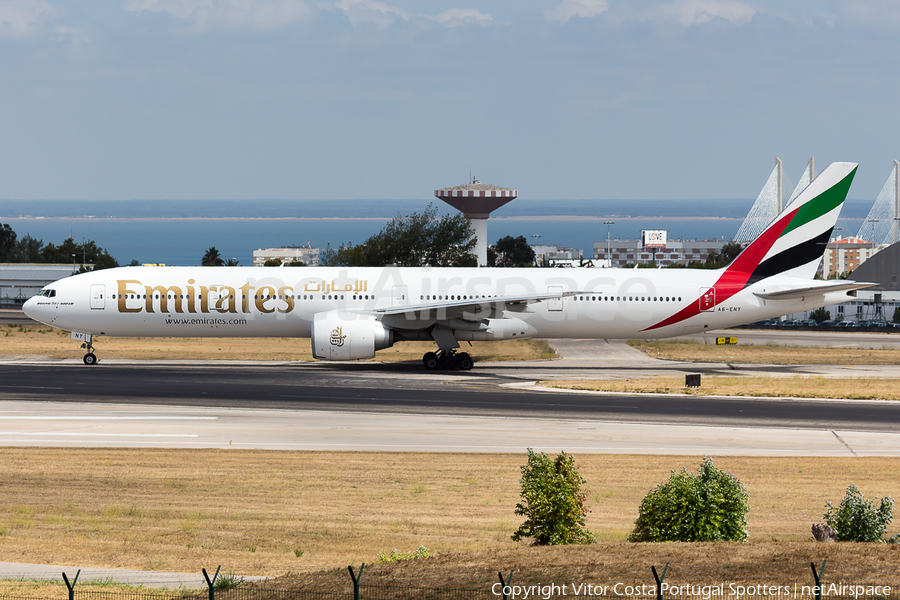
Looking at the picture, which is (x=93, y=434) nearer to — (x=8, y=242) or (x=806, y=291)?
(x=806, y=291)

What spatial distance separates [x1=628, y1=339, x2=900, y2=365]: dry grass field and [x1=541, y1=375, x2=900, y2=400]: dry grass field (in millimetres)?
8989

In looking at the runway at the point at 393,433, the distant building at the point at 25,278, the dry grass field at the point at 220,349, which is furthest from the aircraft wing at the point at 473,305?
the distant building at the point at 25,278

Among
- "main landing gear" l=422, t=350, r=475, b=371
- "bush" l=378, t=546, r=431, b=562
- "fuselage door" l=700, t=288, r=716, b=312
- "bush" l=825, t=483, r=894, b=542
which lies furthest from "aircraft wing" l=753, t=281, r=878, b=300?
"bush" l=378, t=546, r=431, b=562

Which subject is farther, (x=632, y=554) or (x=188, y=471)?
(x=188, y=471)

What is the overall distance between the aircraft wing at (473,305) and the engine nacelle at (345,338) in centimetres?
128

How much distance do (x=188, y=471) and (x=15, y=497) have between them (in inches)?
160

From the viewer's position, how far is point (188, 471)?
904 inches

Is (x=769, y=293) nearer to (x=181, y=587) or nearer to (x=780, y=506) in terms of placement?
(x=780, y=506)

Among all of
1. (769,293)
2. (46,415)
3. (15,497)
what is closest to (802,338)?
(769,293)

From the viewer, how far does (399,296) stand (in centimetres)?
4459

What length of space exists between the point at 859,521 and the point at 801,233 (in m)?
32.1

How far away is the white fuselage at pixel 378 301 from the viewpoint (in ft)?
143

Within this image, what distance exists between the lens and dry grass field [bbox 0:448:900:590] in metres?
16.2

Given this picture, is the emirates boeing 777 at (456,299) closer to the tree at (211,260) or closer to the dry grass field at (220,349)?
the dry grass field at (220,349)
